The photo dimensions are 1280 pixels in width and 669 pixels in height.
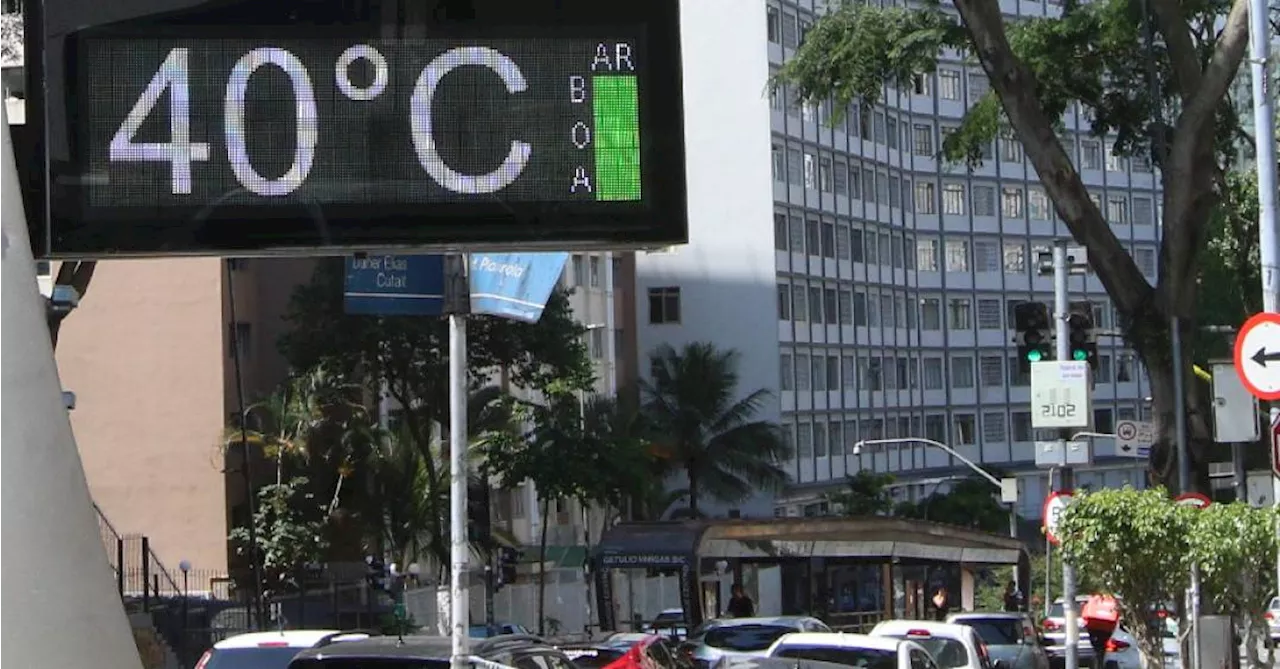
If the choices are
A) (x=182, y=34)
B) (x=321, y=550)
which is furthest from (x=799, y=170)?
(x=182, y=34)

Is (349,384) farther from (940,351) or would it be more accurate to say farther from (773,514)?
(940,351)

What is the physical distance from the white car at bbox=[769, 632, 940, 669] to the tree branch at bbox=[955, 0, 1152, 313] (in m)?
4.94

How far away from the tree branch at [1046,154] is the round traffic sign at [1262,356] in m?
6.99

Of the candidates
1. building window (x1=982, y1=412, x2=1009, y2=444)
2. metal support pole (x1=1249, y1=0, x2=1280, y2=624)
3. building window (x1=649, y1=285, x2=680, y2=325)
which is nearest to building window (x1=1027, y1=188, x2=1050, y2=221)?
building window (x1=982, y1=412, x2=1009, y2=444)

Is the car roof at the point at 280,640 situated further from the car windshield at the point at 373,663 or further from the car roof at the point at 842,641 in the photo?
the car roof at the point at 842,641

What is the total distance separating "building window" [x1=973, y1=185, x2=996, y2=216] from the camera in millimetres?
83438

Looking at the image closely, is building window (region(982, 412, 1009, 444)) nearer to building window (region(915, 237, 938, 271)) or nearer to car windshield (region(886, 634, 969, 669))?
building window (region(915, 237, 938, 271))

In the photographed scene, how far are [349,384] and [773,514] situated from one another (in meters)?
30.6

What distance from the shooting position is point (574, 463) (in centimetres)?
4359

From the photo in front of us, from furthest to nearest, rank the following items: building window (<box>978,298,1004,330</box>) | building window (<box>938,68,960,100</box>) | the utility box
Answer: building window (<box>978,298,1004,330</box>), building window (<box>938,68,960,100</box>), the utility box

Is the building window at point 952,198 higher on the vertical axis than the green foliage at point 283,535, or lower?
higher

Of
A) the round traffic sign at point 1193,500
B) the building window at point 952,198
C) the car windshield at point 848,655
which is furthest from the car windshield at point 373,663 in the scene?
the building window at point 952,198

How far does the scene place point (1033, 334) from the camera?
22.1 meters

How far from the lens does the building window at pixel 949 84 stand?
268ft
